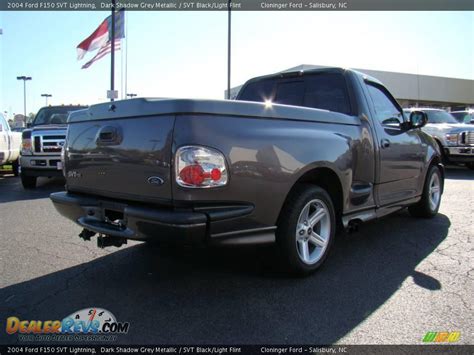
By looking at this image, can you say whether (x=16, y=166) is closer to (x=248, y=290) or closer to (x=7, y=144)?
(x=7, y=144)

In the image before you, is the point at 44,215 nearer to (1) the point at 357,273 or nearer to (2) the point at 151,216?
(2) the point at 151,216

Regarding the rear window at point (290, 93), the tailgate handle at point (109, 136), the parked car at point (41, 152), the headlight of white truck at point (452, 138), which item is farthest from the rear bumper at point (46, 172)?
the headlight of white truck at point (452, 138)

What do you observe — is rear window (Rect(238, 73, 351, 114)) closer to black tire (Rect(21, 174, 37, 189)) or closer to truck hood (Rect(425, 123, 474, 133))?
black tire (Rect(21, 174, 37, 189))

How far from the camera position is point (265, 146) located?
2.96 m

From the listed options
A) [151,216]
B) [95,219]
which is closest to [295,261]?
[151,216]

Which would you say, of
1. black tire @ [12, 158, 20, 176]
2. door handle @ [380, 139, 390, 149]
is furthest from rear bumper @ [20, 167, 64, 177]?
door handle @ [380, 139, 390, 149]

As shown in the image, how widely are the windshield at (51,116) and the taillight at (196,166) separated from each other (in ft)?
28.6

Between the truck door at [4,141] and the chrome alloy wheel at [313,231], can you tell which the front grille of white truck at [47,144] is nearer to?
the truck door at [4,141]

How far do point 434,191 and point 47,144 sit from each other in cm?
773

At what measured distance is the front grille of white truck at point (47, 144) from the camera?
28.9ft

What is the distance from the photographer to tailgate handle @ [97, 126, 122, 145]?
3125 mm

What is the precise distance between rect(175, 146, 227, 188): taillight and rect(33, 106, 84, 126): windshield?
28.6 ft

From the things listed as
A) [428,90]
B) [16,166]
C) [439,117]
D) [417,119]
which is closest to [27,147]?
[16,166]

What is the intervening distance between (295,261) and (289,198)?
0.52m
